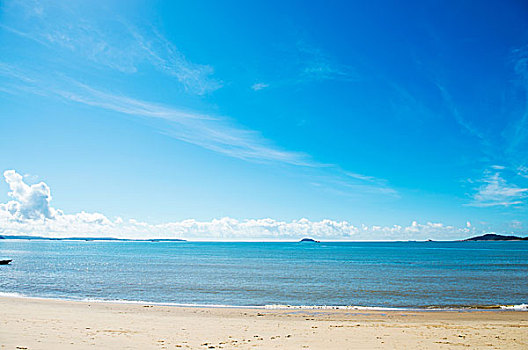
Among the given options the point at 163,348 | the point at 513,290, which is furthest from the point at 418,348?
the point at 513,290

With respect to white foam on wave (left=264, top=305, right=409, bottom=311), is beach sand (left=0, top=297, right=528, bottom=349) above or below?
above

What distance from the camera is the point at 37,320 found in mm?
16938

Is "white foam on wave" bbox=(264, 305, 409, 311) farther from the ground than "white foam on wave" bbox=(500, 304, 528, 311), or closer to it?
closer to it

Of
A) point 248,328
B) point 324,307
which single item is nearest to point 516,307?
point 324,307

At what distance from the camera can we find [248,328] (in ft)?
54.3

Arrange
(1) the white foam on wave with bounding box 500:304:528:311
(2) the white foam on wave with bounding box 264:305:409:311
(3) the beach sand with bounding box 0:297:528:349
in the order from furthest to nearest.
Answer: (2) the white foam on wave with bounding box 264:305:409:311 < (1) the white foam on wave with bounding box 500:304:528:311 < (3) the beach sand with bounding box 0:297:528:349

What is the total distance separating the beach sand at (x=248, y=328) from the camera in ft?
42.7

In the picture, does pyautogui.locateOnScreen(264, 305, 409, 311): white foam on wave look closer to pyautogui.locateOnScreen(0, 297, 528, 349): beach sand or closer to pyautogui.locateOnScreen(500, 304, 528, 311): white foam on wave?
pyautogui.locateOnScreen(0, 297, 528, 349): beach sand

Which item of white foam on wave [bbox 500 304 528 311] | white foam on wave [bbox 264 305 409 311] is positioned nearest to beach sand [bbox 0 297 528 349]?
white foam on wave [bbox 264 305 409 311]

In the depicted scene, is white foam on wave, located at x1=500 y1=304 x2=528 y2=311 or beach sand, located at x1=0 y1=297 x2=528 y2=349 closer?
beach sand, located at x1=0 y1=297 x2=528 y2=349

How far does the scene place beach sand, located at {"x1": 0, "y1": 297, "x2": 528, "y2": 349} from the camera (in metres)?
13.0

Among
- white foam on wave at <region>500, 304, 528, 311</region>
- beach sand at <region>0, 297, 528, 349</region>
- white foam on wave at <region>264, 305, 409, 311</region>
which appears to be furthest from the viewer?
white foam on wave at <region>264, 305, 409, 311</region>

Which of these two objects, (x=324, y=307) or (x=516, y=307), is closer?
(x=324, y=307)

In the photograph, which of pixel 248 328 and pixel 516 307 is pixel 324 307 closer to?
pixel 248 328
